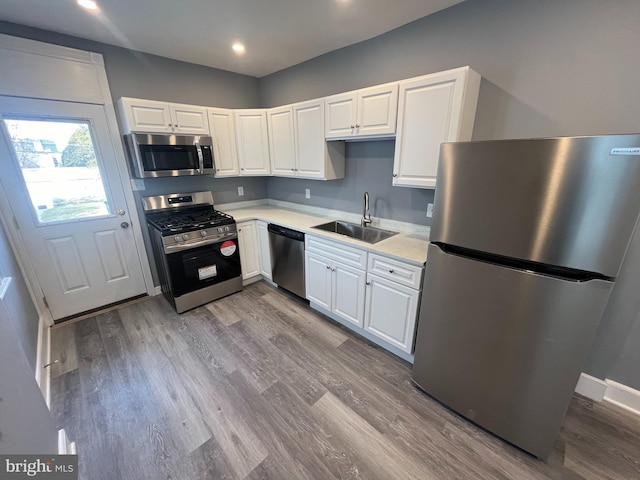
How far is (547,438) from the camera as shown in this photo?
134 centimetres

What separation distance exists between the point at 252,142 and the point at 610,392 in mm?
3945

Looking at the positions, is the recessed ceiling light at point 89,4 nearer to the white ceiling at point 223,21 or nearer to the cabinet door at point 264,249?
the white ceiling at point 223,21

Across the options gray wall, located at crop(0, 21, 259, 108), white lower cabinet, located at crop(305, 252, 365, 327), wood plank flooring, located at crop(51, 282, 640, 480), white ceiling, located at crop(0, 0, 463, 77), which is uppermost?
white ceiling, located at crop(0, 0, 463, 77)

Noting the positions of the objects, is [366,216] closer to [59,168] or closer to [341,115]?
[341,115]

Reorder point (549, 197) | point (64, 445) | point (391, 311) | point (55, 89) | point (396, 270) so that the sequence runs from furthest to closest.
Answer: point (55, 89), point (391, 311), point (396, 270), point (64, 445), point (549, 197)

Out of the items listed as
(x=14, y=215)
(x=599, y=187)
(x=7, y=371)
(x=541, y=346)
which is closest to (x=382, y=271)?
(x=541, y=346)

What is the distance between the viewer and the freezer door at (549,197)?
1000 mm

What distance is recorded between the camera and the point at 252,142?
3.21 metres

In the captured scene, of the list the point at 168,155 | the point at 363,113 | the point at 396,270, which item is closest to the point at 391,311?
the point at 396,270

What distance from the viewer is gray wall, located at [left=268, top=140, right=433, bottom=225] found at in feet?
7.75

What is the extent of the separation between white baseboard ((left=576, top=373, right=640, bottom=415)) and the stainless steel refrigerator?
80 cm

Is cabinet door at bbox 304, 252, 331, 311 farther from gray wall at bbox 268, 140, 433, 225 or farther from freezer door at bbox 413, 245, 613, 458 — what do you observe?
freezer door at bbox 413, 245, 613, 458

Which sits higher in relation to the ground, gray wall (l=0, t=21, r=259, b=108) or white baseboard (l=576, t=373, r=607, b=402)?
gray wall (l=0, t=21, r=259, b=108)

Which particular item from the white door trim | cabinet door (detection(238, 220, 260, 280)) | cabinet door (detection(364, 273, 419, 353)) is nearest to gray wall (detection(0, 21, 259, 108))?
the white door trim
